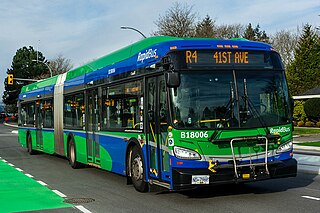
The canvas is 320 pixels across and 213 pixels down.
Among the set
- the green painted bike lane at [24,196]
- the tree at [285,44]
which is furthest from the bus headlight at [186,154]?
the tree at [285,44]

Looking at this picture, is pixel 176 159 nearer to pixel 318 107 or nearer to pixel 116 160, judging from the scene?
pixel 116 160

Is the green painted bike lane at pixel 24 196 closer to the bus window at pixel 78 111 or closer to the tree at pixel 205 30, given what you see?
the bus window at pixel 78 111

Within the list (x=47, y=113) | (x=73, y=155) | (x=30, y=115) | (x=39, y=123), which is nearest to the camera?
(x=73, y=155)

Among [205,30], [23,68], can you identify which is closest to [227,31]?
[205,30]

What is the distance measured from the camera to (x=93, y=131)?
13789 mm

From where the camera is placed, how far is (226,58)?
921cm

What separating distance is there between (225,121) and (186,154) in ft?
3.17

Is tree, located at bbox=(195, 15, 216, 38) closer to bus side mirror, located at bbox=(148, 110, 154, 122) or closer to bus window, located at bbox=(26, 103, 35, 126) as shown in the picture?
bus window, located at bbox=(26, 103, 35, 126)

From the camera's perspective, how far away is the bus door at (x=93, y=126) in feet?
44.3

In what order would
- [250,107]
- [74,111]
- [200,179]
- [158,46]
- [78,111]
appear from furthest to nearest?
[74,111], [78,111], [158,46], [250,107], [200,179]

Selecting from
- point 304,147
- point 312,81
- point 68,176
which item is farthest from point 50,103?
point 312,81

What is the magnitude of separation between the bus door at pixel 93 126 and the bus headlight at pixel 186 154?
5.11 metres

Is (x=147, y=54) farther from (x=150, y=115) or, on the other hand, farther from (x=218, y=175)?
(x=218, y=175)

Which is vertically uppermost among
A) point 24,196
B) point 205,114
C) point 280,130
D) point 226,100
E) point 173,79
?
point 173,79
